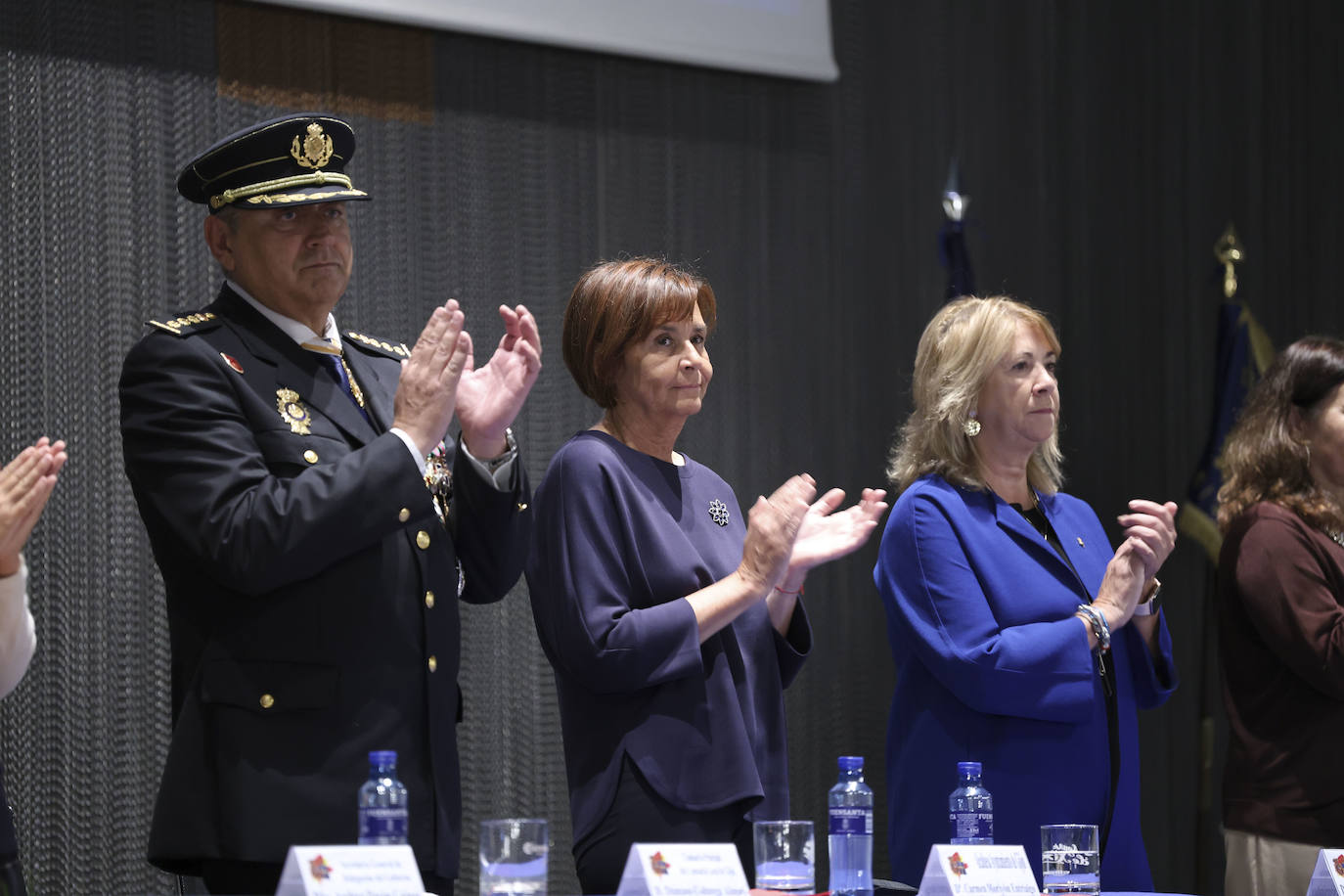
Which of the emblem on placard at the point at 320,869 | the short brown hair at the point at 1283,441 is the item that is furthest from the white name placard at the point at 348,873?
the short brown hair at the point at 1283,441

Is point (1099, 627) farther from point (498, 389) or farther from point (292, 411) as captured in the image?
point (292, 411)

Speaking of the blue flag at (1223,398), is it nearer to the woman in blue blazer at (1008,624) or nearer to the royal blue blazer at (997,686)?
the woman in blue blazer at (1008,624)

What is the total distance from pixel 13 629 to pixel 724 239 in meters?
2.77

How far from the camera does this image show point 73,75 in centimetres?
359

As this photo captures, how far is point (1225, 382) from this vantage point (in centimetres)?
529

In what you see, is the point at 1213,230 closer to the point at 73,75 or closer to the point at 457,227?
the point at 457,227

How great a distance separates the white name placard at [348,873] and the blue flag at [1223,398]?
398 centimetres

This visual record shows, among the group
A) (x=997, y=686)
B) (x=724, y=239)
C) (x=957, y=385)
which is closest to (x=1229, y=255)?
(x=724, y=239)

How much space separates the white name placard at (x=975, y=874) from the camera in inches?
76.9

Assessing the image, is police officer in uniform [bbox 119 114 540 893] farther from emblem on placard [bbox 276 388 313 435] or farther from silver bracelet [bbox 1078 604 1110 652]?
silver bracelet [bbox 1078 604 1110 652]

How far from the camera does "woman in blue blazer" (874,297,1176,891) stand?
2.79 meters

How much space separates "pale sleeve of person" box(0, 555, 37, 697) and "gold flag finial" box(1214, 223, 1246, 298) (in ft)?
13.9

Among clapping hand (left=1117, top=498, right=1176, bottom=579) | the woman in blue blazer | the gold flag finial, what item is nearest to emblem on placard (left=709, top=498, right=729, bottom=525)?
the woman in blue blazer

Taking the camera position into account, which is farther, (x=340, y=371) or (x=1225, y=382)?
(x=1225, y=382)
